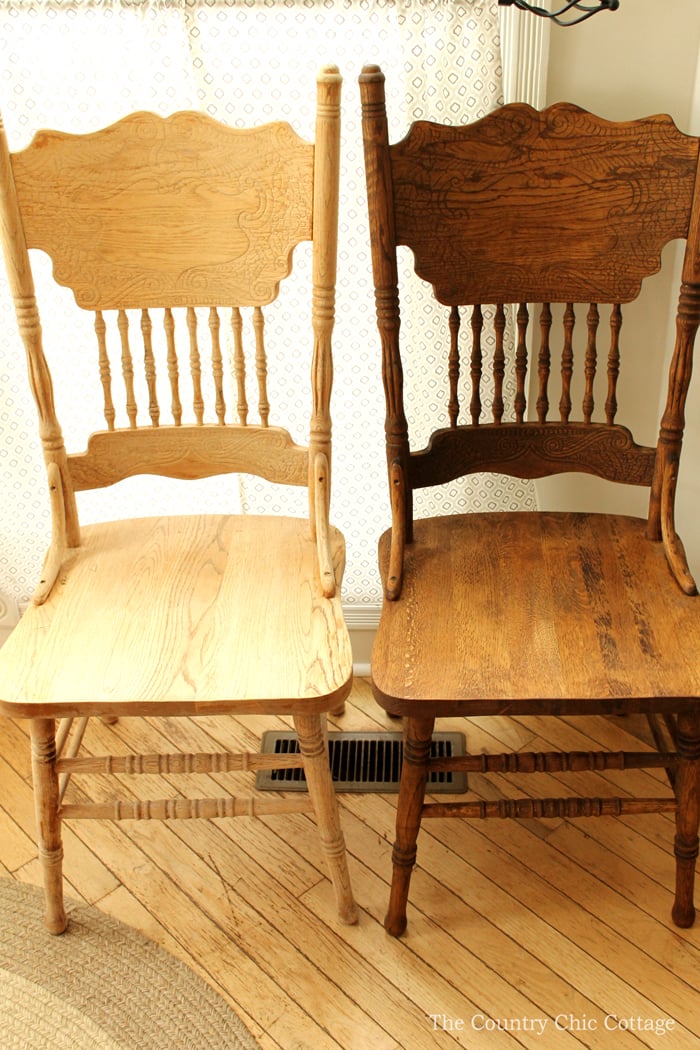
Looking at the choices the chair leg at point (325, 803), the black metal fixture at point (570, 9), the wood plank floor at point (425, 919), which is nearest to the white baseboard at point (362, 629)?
the wood plank floor at point (425, 919)

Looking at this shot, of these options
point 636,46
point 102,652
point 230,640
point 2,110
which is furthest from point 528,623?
point 2,110

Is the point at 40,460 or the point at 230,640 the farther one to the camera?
the point at 40,460

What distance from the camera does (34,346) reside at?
1.53 meters

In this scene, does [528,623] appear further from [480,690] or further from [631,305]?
[631,305]

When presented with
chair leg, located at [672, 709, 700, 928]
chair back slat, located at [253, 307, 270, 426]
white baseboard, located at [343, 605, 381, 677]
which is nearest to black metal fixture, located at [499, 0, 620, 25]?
chair back slat, located at [253, 307, 270, 426]

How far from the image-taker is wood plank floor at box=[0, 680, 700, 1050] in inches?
60.1

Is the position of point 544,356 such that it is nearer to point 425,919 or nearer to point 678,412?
point 678,412

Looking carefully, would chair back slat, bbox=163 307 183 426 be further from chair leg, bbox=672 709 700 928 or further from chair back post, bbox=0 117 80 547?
chair leg, bbox=672 709 700 928

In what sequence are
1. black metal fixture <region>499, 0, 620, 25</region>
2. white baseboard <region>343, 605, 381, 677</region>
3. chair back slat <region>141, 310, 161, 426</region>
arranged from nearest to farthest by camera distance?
black metal fixture <region>499, 0, 620, 25</region>
chair back slat <region>141, 310, 161, 426</region>
white baseboard <region>343, 605, 381, 677</region>

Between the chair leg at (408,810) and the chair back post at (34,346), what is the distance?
645 millimetres

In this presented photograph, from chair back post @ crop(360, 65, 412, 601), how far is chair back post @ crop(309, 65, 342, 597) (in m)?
0.05

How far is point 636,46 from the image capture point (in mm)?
1583

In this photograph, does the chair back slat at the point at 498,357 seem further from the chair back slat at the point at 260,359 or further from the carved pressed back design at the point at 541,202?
the chair back slat at the point at 260,359

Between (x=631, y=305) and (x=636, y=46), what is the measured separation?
0.41 meters
